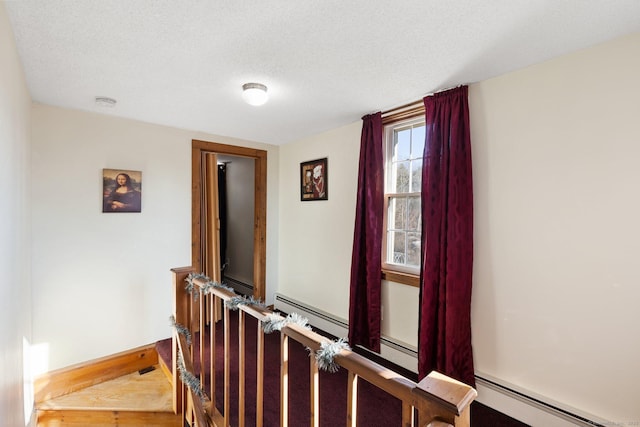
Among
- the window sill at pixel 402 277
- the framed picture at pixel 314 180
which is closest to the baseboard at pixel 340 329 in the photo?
the window sill at pixel 402 277

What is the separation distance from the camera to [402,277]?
2477mm

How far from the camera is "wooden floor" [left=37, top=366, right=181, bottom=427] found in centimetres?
229

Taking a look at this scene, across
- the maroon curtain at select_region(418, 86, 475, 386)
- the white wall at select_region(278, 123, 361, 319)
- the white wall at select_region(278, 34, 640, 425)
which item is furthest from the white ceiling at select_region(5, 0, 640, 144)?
the white wall at select_region(278, 123, 361, 319)

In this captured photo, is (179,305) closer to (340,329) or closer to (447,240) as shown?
(340,329)

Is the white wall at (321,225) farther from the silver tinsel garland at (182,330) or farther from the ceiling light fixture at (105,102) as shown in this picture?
the ceiling light fixture at (105,102)

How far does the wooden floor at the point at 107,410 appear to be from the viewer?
90.2 inches

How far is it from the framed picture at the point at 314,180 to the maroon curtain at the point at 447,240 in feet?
4.12

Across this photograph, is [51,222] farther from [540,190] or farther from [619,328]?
[619,328]

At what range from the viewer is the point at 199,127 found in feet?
10.0

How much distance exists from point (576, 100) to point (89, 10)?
2.49 m

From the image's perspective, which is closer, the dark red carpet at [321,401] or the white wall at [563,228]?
the white wall at [563,228]

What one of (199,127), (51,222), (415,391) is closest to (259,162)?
(199,127)

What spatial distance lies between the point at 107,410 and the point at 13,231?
1.63 metres

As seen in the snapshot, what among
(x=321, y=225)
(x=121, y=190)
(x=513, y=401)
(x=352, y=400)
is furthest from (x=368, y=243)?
(x=121, y=190)
